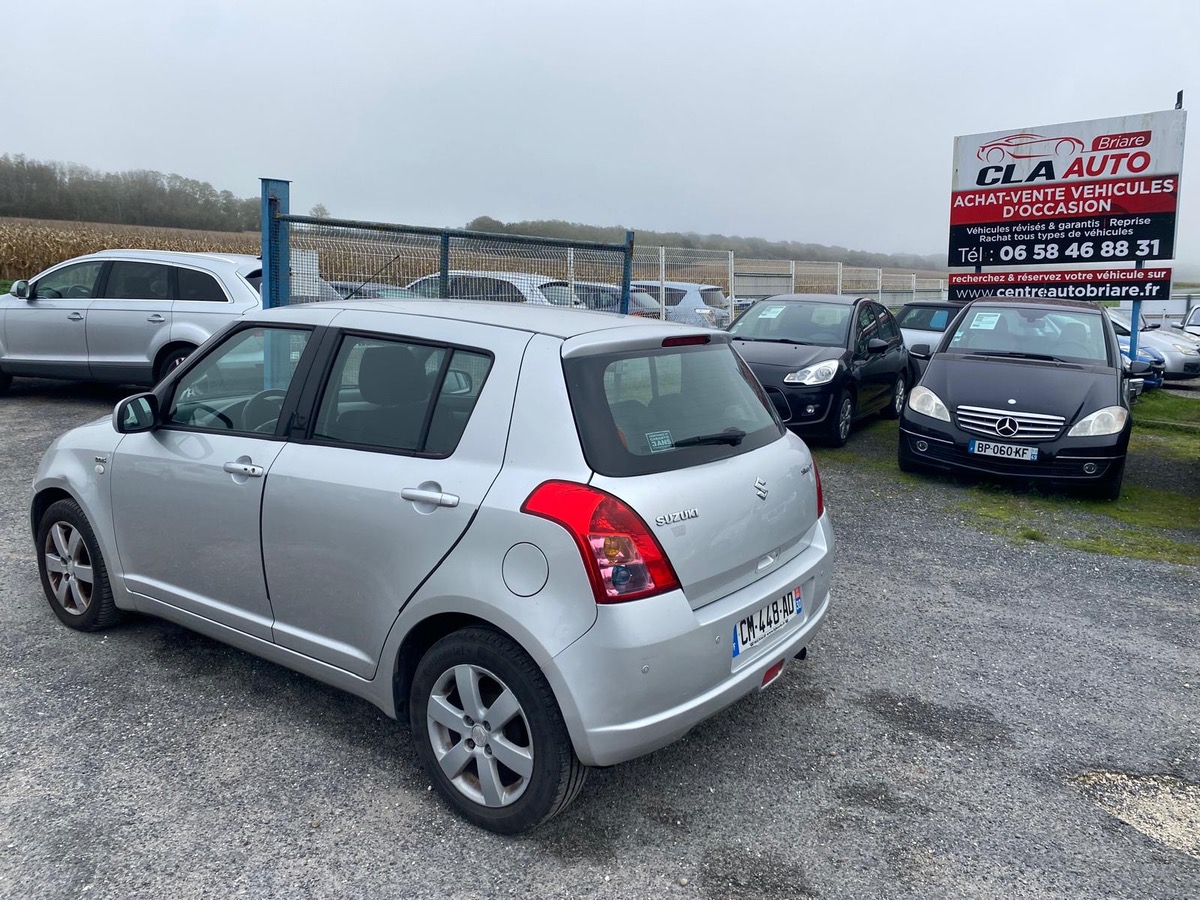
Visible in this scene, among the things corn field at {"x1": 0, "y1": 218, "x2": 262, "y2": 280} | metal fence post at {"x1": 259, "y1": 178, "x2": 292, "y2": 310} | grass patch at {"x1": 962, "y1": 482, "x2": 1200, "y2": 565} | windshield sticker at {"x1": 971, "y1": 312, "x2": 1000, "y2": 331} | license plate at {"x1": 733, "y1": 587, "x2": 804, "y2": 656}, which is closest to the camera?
license plate at {"x1": 733, "y1": 587, "x2": 804, "y2": 656}

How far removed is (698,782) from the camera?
3439 mm

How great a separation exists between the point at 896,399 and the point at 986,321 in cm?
282

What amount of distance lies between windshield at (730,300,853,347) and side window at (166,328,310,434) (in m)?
7.33

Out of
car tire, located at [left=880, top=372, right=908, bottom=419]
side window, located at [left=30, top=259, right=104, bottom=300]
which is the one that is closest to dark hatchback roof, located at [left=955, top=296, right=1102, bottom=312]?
car tire, located at [left=880, top=372, right=908, bottom=419]

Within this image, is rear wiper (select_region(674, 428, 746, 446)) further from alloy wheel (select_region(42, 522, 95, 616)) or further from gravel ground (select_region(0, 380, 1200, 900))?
alloy wheel (select_region(42, 522, 95, 616))

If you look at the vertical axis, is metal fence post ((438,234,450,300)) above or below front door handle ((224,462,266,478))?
above

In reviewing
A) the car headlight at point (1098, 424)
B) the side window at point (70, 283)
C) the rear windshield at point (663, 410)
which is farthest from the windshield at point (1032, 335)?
the side window at point (70, 283)

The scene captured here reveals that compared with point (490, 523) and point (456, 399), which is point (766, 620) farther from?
point (456, 399)

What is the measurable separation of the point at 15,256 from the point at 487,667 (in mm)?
28951

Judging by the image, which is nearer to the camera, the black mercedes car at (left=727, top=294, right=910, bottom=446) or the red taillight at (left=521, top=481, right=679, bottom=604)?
the red taillight at (left=521, top=481, right=679, bottom=604)

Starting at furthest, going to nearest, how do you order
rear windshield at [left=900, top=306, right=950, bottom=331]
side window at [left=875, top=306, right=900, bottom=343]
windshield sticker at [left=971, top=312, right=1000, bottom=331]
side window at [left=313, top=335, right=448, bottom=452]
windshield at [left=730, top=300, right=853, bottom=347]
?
rear windshield at [left=900, top=306, right=950, bottom=331]
side window at [left=875, top=306, right=900, bottom=343]
windshield at [left=730, top=300, right=853, bottom=347]
windshield sticker at [left=971, top=312, right=1000, bottom=331]
side window at [left=313, top=335, right=448, bottom=452]

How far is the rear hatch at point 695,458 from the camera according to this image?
295 centimetres

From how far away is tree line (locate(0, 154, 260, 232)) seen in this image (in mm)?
45344

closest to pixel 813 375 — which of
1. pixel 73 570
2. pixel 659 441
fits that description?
pixel 659 441
